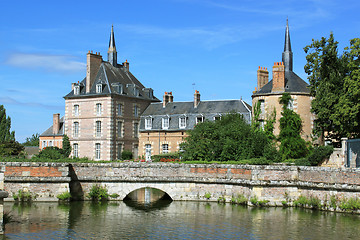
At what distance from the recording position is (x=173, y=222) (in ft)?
65.1

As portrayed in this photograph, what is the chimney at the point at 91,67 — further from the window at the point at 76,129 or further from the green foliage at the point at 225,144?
the green foliage at the point at 225,144

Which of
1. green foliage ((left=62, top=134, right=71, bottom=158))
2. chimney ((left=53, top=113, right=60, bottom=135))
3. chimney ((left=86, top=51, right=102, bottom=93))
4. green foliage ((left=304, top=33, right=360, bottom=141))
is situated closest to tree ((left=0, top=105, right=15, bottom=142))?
chimney ((left=53, top=113, right=60, bottom=135))

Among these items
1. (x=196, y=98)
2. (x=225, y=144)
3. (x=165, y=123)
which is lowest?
(x=225, y=144)

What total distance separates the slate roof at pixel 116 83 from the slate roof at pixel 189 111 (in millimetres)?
1848

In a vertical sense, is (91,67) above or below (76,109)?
above

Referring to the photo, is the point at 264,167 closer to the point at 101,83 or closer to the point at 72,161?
the point at 72,161

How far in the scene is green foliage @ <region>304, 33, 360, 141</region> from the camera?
2783 cm

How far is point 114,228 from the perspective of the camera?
18594 millimetres

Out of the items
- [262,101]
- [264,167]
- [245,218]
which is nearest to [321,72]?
[262,101]

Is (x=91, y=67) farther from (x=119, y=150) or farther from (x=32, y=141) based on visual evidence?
(x=32, y=141)

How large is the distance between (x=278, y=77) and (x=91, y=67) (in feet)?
60.1

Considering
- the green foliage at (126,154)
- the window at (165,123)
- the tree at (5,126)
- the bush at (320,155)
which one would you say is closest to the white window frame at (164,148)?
the window at (165,123)

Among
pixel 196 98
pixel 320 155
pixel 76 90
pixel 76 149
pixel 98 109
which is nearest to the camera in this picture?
pixel 320 155

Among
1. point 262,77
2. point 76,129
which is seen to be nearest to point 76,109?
point 76,129
